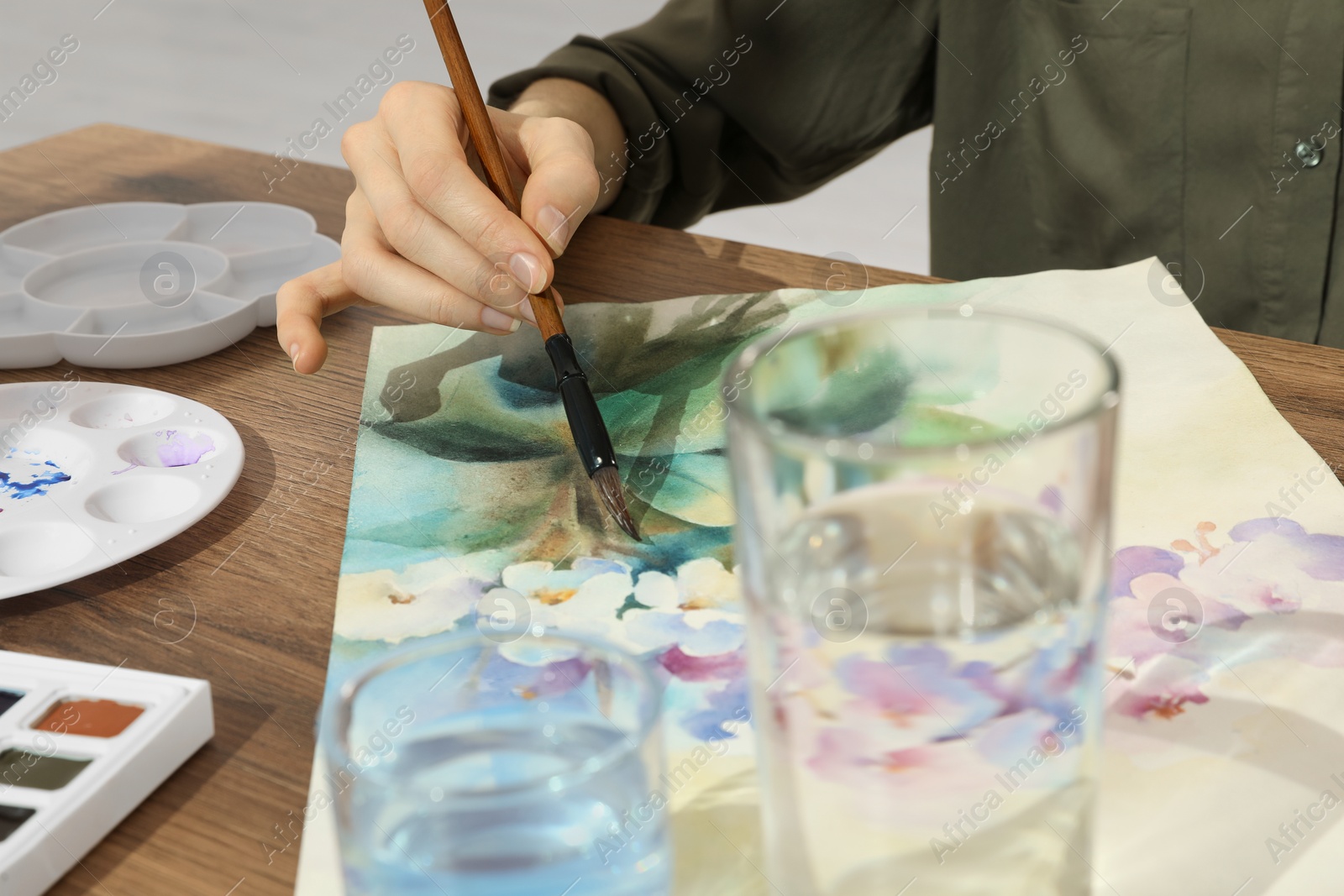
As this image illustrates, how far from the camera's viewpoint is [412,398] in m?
0.52

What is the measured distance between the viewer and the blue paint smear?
0.45 meters

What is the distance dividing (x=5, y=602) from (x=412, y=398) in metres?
0.18

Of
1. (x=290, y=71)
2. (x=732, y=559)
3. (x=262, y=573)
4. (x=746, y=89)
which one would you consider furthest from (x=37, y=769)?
(x=290, y=71)

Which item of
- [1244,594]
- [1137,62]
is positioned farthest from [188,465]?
[1137,62]

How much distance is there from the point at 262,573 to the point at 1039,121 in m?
0.70

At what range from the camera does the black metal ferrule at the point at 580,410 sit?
1.46 feet

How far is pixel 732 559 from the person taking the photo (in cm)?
41

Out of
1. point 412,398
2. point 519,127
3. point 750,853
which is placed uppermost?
point 519,127

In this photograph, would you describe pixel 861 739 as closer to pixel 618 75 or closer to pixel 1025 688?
pixel 1025 688

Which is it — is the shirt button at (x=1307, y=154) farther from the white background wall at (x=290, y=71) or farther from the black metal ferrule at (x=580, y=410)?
the white background wall at (x=290, y=71)

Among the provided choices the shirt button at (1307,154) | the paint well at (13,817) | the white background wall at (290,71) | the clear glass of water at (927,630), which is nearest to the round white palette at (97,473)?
the paint well at (13,817)

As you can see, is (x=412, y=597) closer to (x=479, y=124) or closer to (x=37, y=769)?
(x=37, y=769)

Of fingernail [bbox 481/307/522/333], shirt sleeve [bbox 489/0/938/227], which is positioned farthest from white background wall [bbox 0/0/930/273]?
fingernail [bbox 481/307/522/333]

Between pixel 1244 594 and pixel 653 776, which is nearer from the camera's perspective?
pixel 653 776
